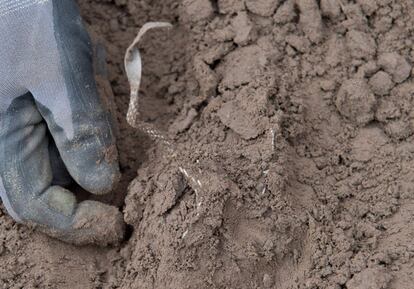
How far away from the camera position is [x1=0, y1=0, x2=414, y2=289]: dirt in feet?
5.82

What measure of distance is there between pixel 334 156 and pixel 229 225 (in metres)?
0.42

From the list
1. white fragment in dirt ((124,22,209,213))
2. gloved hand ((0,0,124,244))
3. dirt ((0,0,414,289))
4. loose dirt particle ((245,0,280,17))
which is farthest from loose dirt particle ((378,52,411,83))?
gloved hand ((0,0,124,244))

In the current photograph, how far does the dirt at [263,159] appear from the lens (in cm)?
177

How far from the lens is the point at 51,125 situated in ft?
6.32

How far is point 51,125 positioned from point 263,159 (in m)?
0.66

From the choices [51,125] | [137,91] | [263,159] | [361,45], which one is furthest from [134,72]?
[361,45]

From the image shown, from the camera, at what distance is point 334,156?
196cm

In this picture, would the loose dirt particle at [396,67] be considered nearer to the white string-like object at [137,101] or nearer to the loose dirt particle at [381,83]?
the loose dirt particle at [381,83]

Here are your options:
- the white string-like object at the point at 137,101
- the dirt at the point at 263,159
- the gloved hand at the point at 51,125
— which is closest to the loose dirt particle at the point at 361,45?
the dirt at the point at 263,159

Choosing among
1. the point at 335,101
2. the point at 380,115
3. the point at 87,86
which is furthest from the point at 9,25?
the point at 380,115

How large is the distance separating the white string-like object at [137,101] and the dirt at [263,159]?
0.08ft

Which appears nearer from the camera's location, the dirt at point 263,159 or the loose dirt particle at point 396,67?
the dirt at point 263,159

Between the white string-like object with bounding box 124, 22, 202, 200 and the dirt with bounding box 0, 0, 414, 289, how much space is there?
0.02 metres

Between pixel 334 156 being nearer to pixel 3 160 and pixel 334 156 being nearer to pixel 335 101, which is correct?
pixel 335 101
